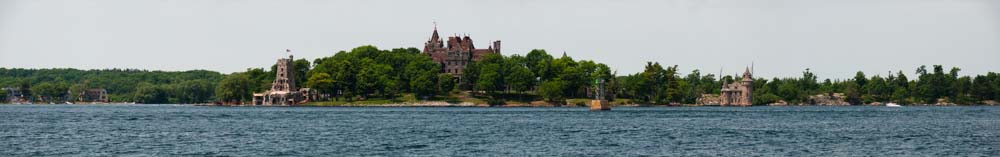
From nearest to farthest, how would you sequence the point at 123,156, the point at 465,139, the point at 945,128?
1. the point at 123,156
2. the point at 465,139
3. the point at 945,128

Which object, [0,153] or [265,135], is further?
[265,135]

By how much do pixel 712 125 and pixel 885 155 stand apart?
3806 cm

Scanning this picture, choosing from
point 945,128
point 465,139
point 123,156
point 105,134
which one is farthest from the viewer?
point 945,128

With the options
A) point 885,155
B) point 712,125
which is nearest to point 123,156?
point 885,155

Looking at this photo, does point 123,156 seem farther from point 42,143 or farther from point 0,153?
point 42,143

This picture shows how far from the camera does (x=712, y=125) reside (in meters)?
99.3

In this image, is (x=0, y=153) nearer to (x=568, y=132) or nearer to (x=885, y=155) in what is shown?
(x=568, y=132)

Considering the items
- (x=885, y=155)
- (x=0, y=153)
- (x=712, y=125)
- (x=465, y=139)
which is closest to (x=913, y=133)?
(x=712, y=125)

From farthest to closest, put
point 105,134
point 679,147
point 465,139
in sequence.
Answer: point 105,134, point 465,139, point 679,147

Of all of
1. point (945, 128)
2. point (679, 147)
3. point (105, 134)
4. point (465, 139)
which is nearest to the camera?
point (679, 147)

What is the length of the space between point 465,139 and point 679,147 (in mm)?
14779

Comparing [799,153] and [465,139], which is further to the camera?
[465,139]

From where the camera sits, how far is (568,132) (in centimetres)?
8456

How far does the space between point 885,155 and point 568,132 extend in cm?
2757
